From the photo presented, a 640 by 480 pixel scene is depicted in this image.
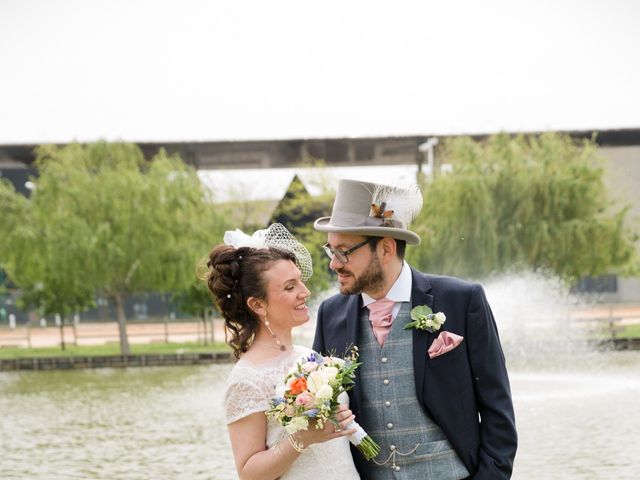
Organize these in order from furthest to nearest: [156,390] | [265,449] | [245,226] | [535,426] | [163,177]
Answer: [245,226] → [163,177] → [156,390] → [535,426] → [265,449]

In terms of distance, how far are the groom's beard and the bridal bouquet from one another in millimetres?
342

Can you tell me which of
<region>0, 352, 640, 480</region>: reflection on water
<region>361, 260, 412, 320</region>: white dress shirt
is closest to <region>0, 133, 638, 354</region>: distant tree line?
<region>0, 352, 640, 480</region>: reflection on water

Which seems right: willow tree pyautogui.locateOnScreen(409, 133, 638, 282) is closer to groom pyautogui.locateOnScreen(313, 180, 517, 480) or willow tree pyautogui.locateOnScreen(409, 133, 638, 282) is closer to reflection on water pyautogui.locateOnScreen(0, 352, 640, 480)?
reflection on water pyautogui.locateOnScreen(0, 352, 640, 480)

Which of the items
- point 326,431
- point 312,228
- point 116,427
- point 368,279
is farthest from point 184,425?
point 312,228

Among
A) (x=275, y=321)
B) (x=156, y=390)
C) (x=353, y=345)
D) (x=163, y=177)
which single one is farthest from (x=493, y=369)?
(x=163, y=177)

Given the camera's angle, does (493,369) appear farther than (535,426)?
No

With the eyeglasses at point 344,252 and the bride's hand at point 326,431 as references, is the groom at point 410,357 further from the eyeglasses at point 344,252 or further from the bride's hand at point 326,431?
the bride's hand at point 326,431

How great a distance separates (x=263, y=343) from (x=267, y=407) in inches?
11.4

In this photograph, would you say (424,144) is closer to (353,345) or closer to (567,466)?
(567,466)

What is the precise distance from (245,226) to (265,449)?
30.4m

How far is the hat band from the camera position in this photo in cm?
393

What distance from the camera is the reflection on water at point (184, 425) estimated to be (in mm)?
11234

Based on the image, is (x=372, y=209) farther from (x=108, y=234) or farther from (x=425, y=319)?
(x=108, y=234)

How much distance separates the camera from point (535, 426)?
13.5 metres
